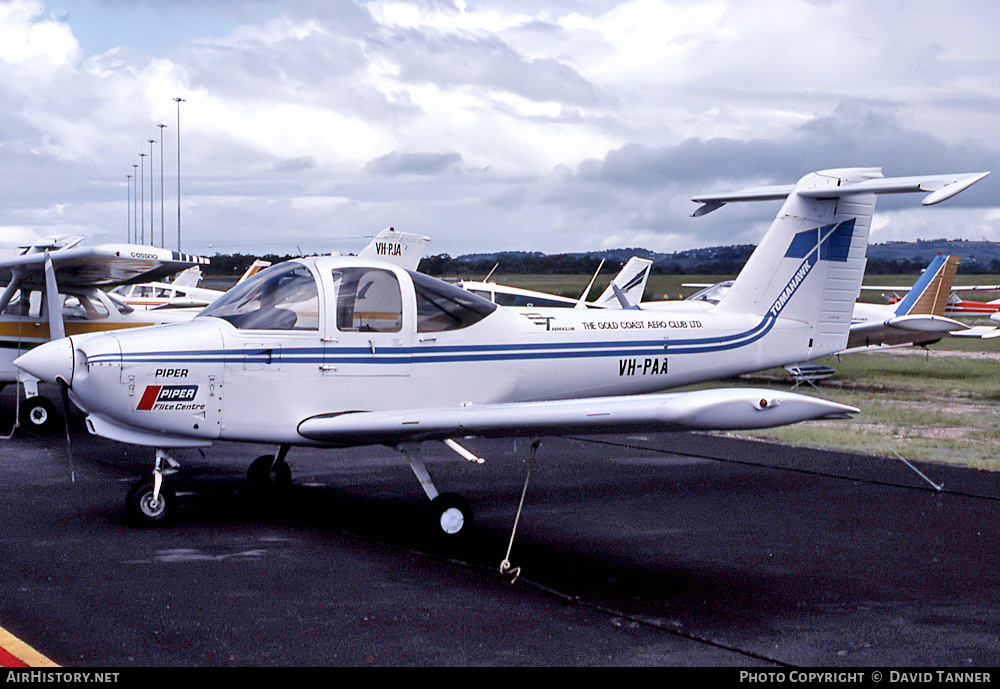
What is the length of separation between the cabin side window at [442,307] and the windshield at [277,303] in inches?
31.2

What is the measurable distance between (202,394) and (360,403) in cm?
110

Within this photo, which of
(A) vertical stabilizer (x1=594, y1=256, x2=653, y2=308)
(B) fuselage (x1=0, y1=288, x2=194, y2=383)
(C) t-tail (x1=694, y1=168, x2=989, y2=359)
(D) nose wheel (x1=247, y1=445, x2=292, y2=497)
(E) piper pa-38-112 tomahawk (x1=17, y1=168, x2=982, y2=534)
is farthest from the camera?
(A) vertical stabilizer (x1=594, y1=256, x2=653, y2=308)

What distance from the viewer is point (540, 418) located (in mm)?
5590

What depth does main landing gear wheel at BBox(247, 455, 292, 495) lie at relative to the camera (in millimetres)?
7918

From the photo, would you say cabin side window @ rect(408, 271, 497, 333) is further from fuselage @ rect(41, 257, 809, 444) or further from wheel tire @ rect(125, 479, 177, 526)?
wheel tire @ rect(125, 479, 177, 526)

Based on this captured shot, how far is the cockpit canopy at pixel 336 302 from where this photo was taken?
6926 millimetres

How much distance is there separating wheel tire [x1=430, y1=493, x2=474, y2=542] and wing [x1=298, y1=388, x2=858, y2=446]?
0.47 meters

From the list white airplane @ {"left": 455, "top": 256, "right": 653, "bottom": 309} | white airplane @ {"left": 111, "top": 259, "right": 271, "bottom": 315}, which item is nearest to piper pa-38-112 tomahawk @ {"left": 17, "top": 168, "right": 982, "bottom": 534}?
white airplane @ {"left": 111, "top": 259, "right": 271, "bottom": 315}

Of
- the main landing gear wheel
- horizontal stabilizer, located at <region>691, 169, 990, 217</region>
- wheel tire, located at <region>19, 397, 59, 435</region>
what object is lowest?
wheel tire, located at <region>19, 397, 59, 435</region>

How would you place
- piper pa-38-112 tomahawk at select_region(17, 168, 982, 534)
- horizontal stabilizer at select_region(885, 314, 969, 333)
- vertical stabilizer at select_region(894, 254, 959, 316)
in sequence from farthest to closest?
1. vertical stabilizer at select_region(894, 254, 959, 316)
2. horizontal stabilizer at select_region(885, 314, 969, 333)
3. piper pa-38-112 tomahawk at select_region(17, 168, 982, 534)

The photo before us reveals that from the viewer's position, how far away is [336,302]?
6961mm

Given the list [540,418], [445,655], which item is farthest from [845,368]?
[445,655]

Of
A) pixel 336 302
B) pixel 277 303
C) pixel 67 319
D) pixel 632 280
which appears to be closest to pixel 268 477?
pixel 277 303

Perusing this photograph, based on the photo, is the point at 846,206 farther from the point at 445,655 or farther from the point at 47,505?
the point at 47,505
